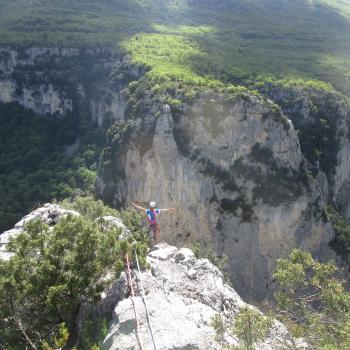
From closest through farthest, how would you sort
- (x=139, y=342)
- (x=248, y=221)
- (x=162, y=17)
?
(x=139, y=342) < (x=248, y=221) < (x=162, y=17)

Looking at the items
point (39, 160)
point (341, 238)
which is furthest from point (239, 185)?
point (39, 160)

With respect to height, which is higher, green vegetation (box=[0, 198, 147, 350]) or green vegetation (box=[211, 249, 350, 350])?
green vegetation (box=[211, 249, 350, 350])

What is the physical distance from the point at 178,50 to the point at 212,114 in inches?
1356

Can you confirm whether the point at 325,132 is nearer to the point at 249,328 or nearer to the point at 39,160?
the point at 39,160

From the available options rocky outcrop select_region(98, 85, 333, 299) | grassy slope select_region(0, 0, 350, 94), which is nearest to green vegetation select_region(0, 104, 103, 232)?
grassy slope select_region(0, 0, 350, 94)

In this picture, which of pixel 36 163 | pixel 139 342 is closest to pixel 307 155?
pixel 36 163

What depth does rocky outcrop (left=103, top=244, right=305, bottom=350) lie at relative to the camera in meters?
14.3

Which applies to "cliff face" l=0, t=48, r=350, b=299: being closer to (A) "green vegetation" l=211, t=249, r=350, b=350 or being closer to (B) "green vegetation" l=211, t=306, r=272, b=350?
(A) "green vegetation" l=211, t=249, r=350, b=350

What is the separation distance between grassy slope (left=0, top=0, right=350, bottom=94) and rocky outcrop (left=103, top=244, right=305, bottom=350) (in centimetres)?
3609

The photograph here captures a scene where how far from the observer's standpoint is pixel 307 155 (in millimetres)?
58812

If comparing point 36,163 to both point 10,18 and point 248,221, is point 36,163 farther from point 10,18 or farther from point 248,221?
point 10,18

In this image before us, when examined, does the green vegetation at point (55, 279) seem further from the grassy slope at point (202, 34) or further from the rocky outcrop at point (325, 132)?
the rocky outcrop at point (325, 132)

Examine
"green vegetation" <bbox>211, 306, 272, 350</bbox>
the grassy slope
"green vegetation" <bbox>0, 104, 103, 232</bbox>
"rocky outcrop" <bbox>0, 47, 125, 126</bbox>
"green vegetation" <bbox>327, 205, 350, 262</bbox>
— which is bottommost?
"green vegetation" <bbox>0, 104, 103, 232</bbox>

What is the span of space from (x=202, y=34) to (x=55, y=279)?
307 feet
